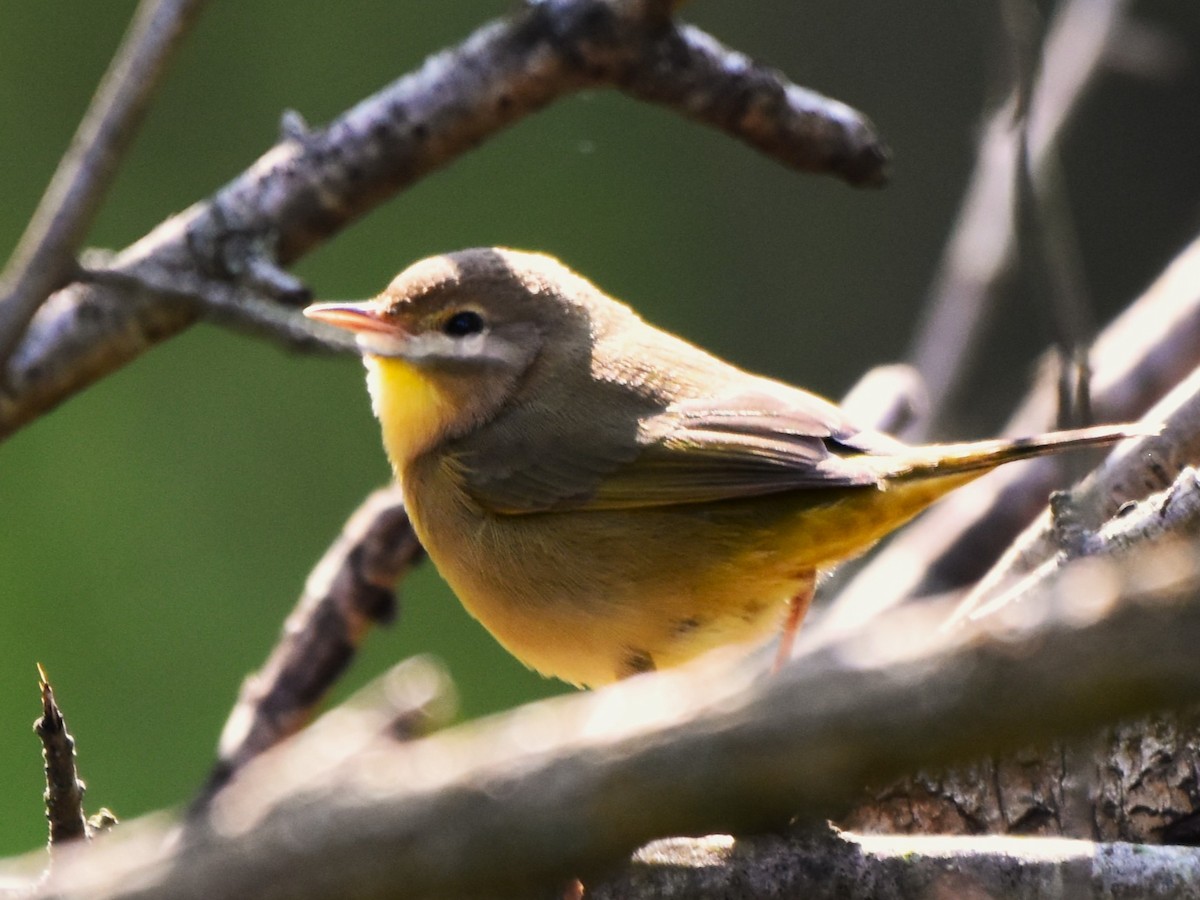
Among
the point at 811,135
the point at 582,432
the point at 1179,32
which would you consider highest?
the point at 1179,32

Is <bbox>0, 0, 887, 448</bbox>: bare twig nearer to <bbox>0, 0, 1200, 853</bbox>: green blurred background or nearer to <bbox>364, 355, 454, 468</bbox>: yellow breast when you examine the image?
<bbox>364, 355, 454, 468</bbox>: yellow breast

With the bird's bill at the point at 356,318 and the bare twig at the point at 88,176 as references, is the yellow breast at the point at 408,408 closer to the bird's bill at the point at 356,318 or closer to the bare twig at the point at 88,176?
the bird's bill at the point at 356,318

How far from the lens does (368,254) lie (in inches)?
258

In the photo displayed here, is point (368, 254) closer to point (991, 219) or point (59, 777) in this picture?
point (991, 219)

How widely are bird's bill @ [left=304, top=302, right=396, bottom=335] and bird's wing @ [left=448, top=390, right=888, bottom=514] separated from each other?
1.07ft

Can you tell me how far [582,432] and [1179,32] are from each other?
4.63 metres

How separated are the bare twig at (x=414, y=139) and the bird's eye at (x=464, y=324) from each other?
405 millimetres

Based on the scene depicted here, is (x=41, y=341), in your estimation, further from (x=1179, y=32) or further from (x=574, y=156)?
(x=1179, y=32)

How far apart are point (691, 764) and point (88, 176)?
100 centimetres

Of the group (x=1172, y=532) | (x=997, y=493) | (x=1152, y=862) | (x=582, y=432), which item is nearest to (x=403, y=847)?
(x=1152, y=862)

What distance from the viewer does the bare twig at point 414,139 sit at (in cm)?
269

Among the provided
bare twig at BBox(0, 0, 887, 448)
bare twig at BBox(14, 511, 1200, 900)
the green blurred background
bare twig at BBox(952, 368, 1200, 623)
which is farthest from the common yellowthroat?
the green blurred background

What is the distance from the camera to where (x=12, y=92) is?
6.51 meters

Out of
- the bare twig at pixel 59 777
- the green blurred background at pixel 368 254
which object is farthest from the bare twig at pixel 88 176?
the green blurred background at pixel 368 254
